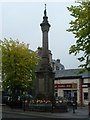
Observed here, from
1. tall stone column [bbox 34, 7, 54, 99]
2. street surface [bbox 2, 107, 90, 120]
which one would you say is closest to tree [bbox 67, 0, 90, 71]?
street surface [bbox 2, 107, 90, 120]

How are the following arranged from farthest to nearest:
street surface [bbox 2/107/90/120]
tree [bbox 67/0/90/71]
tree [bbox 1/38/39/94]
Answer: tree [bbox 1/38/39/94], street surface [bbox 2/107/90/120], tree [bbox 67/0/90/71]

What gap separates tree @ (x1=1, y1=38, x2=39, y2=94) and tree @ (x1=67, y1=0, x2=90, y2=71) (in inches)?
894

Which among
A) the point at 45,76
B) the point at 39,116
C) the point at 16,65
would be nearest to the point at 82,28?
the point at 39,116

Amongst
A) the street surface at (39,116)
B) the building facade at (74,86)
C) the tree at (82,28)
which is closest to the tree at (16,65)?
the street surface at (39,116)

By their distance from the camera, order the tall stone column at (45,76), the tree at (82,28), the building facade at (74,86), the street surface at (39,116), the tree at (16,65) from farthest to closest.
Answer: the building facade at (74,86)
the tree at (16,65)
the tall stone column at (45,76)
the street surface at (39,116)
the tree at (82,28)

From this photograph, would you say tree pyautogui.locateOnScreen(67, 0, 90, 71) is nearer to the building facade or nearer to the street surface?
the street surface

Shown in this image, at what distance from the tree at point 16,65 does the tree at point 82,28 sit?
22.7m

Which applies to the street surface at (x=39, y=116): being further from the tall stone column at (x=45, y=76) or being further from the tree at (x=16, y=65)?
the tree at (x=16, y=65)

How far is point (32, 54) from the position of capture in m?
48.1

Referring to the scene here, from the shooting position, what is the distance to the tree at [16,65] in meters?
43.9

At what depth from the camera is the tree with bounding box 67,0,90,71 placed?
66.2 ft

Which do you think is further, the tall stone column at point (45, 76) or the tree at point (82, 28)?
the tall stone column at point (45, 76)

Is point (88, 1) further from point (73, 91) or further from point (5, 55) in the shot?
point (73, 91)

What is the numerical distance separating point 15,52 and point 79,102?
20.5 meters
